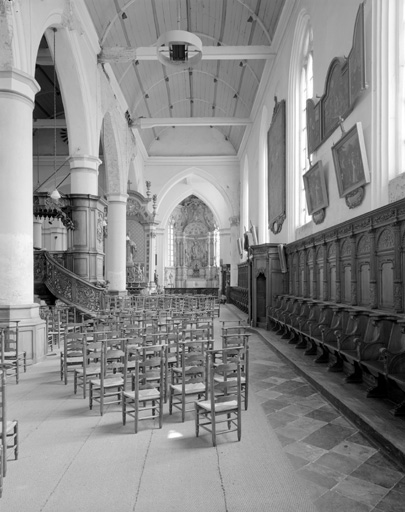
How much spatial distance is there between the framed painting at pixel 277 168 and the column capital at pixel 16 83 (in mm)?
7824

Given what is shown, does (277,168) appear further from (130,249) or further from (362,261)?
(130,249)

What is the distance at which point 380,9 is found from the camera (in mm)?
6340

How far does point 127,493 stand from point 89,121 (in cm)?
1209

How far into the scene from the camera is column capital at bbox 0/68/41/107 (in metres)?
7.34

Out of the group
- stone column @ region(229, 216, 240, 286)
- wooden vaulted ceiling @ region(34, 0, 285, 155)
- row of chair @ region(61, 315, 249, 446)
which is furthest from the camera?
stone column @ region(229, 216, 240, 286)

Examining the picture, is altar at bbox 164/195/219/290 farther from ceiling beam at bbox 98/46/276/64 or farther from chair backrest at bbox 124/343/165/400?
chair backrest at bbox 124/343/165/400

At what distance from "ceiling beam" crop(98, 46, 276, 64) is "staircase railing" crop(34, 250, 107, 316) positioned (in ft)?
22.1

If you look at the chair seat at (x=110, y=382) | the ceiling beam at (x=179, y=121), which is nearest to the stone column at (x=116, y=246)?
the ceiling beam at (x=179, y=121)

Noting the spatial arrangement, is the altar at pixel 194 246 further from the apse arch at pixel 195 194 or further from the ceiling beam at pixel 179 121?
the ceiling beam at pixel 179 121

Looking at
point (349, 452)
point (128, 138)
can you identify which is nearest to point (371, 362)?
point (349, 452)

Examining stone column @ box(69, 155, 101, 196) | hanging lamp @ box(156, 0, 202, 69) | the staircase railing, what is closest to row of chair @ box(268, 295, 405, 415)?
the staircase railing

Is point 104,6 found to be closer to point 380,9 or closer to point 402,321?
point 380,9

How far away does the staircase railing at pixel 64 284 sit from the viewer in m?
12.0

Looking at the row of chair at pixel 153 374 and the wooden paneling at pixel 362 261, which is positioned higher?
the wooden paneling at pixel 362 261
